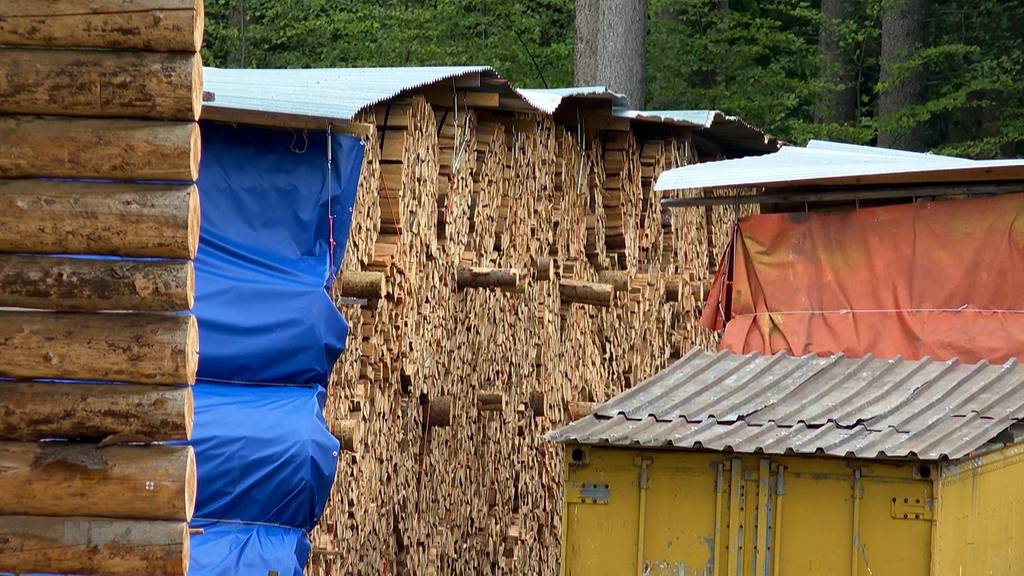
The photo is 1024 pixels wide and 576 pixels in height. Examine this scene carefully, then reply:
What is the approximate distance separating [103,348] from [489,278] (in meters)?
7.12

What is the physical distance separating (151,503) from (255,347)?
4943 mm

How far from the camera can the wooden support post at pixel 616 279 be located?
663 inches

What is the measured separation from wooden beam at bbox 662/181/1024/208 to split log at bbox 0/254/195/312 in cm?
803

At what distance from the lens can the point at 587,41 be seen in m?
24.0

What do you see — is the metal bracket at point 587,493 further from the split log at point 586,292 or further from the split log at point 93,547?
the split log at point 586,292

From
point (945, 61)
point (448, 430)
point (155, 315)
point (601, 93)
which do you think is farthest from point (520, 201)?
point (945, 61)

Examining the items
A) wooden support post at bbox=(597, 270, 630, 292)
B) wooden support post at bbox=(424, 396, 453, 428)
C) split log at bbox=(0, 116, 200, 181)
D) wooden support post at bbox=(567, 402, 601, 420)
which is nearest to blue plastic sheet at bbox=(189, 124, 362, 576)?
wooden support post at bbox=(424, 396, 453, 428)

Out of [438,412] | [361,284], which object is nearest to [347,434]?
[361,284]

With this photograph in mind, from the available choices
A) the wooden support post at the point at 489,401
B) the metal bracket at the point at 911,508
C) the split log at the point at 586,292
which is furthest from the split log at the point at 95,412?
the split log at the point at 586,292

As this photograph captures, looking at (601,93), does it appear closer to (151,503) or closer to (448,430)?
(448,430)

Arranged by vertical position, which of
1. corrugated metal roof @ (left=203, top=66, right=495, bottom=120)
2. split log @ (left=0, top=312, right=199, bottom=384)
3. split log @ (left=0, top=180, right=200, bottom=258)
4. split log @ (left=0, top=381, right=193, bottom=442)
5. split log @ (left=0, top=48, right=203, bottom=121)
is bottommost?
split log @ (left=0, top=381, right=193, bottom=442)

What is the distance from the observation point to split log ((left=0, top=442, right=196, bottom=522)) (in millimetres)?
7000

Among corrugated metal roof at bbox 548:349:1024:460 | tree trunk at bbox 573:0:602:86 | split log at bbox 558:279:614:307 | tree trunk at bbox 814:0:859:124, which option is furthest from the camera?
tree trunk at bbox 814:0:859:124

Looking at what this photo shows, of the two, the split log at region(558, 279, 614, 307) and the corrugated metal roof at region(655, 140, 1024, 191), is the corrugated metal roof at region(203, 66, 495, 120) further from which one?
the split log at region(558, 279, 614, 307)
